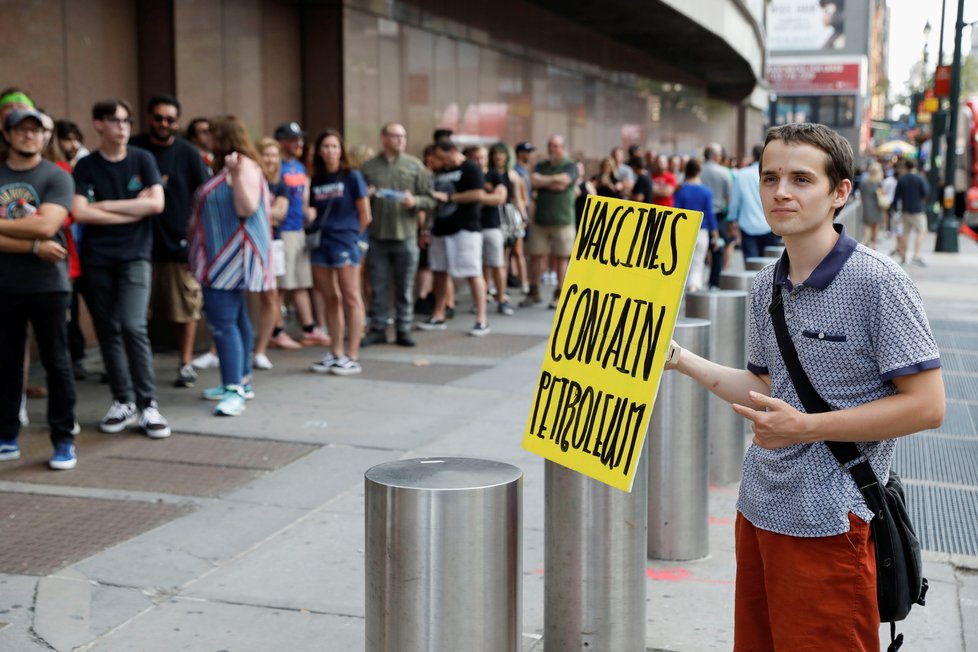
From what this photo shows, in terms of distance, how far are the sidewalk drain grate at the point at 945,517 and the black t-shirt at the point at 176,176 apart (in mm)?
5352

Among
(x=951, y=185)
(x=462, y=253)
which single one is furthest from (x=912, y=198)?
(x=462, y=253)

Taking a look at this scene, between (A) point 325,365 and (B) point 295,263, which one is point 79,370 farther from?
(B) point 295,263

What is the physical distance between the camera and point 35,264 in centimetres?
670

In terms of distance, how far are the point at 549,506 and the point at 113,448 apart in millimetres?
3964

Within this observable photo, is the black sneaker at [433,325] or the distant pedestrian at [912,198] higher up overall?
the distant pedestrian at [912,198]

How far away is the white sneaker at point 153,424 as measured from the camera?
7535 mm

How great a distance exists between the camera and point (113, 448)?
7328 millimetres

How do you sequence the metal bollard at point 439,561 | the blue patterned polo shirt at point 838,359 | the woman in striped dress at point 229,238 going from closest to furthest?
1. the blue patterned polo shirt at point 838,359
2. the metal bollard at point 439,561
3. the woman in striped dress at point 229,238

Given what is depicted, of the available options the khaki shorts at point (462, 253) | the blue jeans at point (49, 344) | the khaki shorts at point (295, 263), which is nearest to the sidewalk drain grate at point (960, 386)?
the khaki shorts at point (462, 253)

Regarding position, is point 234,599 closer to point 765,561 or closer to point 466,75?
point 765,561

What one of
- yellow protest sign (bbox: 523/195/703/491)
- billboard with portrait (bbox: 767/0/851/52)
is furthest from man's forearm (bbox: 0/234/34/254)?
billboard with portrait (bbox: 767/0/851/52)

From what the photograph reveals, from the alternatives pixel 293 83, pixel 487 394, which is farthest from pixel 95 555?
pixel 293 83

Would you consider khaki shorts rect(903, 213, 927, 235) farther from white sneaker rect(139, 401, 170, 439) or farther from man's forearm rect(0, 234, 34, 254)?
man's forearm rect(0, 234, 34, 254)

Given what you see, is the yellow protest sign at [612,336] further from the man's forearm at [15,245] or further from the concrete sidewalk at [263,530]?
the man's forearm at [15,245]
